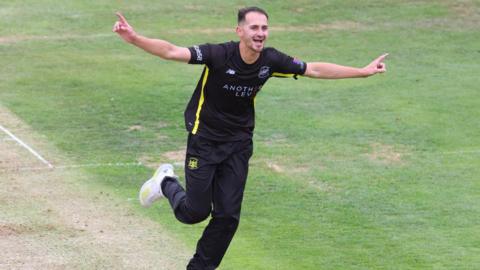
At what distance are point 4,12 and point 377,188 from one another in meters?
14.8

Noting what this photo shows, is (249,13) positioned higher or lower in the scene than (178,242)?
higher

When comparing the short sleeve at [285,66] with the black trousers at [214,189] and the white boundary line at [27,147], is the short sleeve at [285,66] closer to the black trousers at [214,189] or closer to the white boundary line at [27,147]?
the black trousers at [214,189]

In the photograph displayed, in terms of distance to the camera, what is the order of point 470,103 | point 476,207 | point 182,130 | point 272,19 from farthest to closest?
point 272,19 < point 470,103 < point 182,130 < point 476,207

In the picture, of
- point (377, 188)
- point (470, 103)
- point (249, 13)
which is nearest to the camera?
point (249, 13)

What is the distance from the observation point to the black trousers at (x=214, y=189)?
36.0 ft

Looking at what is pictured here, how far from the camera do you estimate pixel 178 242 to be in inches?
498

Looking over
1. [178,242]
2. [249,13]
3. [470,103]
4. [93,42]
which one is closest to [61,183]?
[178,242]

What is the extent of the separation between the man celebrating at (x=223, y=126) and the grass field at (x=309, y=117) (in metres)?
1.05

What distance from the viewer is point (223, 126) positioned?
10992mm

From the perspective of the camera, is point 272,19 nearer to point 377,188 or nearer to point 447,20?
point 447,20

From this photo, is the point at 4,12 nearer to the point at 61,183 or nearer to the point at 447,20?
the point at 447,20

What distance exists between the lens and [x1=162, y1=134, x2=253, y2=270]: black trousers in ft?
36.0

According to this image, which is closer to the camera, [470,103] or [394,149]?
[394,149]

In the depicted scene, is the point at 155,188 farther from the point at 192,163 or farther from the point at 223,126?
the point at 223,126
